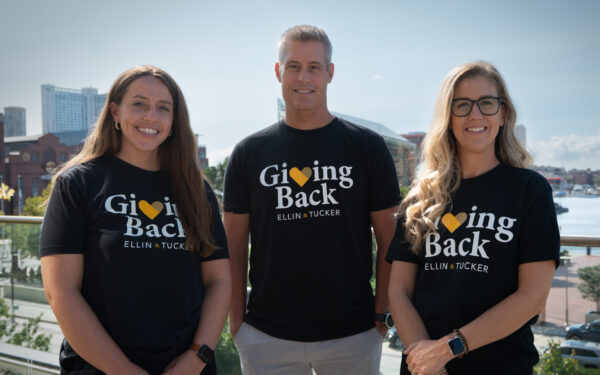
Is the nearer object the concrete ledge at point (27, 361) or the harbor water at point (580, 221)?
the harbor water at point (580, 221)

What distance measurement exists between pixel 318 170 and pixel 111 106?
2.84 feet

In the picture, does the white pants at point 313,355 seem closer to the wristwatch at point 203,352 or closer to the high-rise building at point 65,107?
the wristwatch at point 203,352

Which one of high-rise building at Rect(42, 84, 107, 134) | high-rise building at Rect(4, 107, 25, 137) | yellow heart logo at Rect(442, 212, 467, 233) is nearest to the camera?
yellow heart logo at Rect(442, 212, 467, 233)

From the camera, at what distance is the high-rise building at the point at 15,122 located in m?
107

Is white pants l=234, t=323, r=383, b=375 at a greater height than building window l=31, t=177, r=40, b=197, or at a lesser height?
greater

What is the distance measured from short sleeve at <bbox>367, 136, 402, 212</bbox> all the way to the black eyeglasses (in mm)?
418

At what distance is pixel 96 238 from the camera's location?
5.26 ft

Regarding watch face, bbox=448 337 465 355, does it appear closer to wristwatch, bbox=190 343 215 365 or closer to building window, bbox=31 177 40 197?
wristwatch, bbox=190 343 215 365

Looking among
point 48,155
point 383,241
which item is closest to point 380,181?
point 383,241

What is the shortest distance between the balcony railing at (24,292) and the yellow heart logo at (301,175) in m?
2.20

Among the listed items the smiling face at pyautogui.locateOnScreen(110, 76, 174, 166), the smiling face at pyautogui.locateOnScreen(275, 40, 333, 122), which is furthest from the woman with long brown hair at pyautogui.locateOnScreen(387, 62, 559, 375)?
the smiling face at pyautogui.locateOnScreen(110, 76, 174, 166)

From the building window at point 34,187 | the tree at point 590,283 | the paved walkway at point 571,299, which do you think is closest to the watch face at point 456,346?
the paved walkway at point 571,299

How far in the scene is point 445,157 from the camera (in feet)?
5.96

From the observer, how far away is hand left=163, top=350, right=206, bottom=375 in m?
1.62
